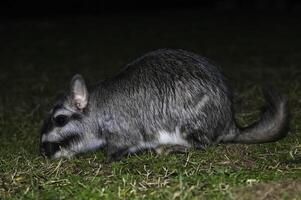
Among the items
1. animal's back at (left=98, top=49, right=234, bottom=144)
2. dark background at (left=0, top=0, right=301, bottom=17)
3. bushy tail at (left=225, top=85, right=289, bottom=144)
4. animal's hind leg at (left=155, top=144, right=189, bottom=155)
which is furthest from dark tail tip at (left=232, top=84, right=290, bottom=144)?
dark background at (left=0, top=0, right=301, bottom=17)

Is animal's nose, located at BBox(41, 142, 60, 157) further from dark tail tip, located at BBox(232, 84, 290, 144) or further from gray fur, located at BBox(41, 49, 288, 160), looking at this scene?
dark tail tip, located at BBox(232, 84, 290, 144)

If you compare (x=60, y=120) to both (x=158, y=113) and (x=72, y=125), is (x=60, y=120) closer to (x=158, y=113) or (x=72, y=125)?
(x=72, y=125)

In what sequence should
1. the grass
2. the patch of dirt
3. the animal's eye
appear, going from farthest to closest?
the animal's eye → the grass → the patch of dirt

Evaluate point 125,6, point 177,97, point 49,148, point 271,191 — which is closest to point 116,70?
point 49,148

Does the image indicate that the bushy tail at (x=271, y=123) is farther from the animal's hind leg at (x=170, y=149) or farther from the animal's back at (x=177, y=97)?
the animal's hind leg at (x=170, y=149)

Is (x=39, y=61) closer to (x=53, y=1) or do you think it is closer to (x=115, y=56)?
(x=115, y=56)

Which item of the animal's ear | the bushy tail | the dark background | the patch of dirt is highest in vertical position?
the dark background

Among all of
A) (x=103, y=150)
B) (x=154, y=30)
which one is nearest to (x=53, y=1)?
(x=154, y=30)
